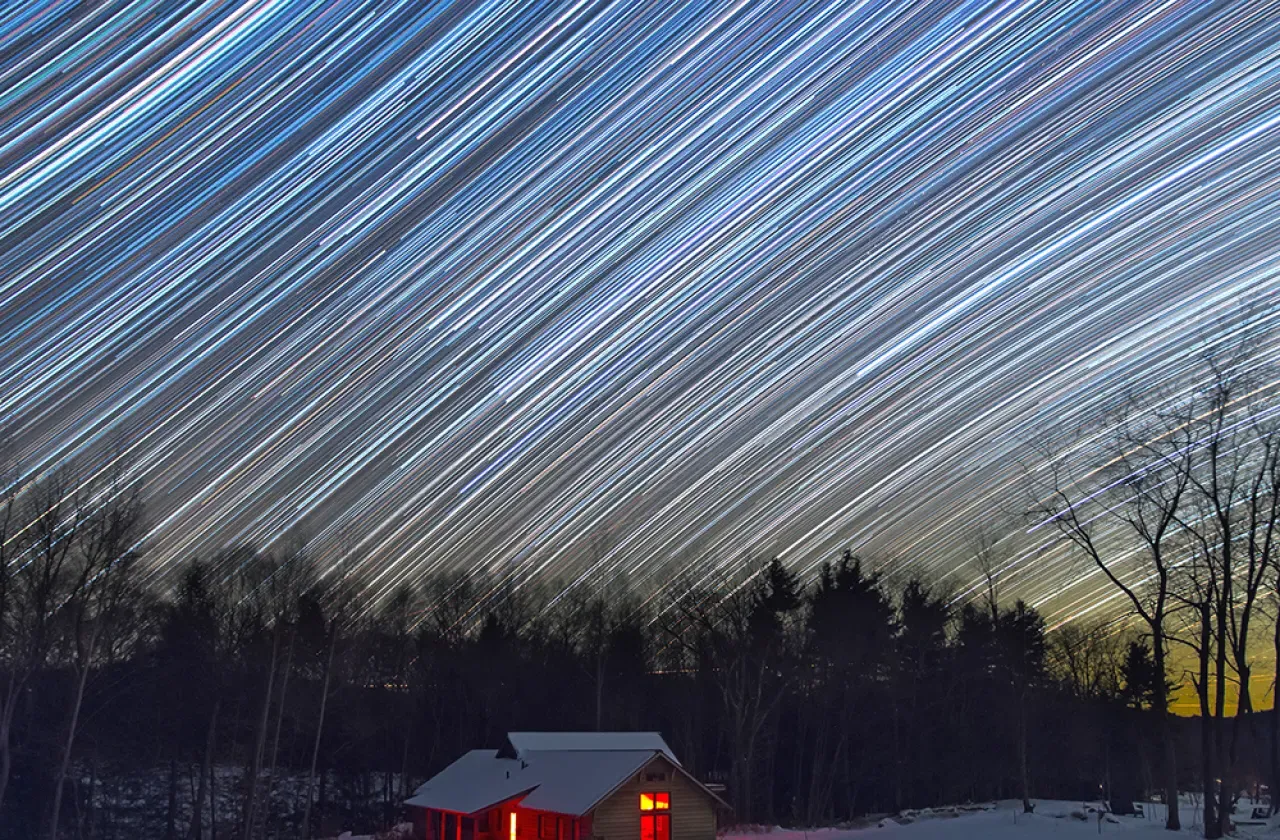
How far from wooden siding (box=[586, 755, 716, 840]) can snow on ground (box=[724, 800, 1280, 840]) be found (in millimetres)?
6464

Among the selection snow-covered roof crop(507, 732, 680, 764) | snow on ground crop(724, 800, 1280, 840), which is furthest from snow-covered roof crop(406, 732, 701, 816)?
snow on ground crop(724, 800, 1280, 840)

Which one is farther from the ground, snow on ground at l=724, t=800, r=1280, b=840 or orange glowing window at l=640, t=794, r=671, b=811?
orange glowing window at l=640, t=794, r=671, b=811

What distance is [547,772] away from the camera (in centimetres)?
3794

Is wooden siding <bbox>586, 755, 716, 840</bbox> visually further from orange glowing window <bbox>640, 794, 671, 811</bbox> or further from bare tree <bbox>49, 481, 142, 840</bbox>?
bare tree <bbox>49, 481, 142, 840</bbox>

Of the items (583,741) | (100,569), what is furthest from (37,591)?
(583,741)

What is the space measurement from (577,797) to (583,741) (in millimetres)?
8966

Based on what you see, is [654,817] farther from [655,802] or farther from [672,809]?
[672,809]

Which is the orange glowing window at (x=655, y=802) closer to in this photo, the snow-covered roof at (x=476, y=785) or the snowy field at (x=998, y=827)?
the snow-covered roof at (x=476, y=785)

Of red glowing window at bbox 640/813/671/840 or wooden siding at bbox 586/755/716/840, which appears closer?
wooden siding at bbox 586/755/716/840

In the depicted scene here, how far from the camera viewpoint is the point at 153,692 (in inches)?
1962

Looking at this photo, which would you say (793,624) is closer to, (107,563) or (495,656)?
(495,656)

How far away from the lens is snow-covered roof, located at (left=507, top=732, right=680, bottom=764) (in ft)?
133

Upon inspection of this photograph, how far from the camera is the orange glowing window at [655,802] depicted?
34969mm

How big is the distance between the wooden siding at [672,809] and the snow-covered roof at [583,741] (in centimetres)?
338
